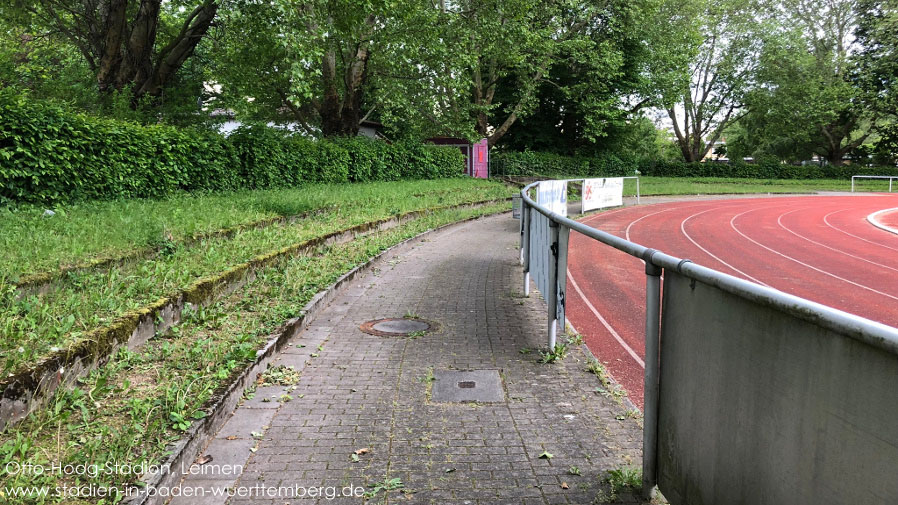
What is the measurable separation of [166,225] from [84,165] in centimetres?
371

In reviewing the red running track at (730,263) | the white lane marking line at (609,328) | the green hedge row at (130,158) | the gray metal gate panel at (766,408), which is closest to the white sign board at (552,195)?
the red running track at (730,263)

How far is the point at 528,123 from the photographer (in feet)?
165

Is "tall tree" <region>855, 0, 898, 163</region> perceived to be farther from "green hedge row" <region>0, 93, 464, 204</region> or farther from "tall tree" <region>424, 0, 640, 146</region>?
"green hedge row" <region>0, 93, 464, 204</region>

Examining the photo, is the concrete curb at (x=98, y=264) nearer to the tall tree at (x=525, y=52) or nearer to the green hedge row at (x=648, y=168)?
the tall tree at (x=525, y=52)

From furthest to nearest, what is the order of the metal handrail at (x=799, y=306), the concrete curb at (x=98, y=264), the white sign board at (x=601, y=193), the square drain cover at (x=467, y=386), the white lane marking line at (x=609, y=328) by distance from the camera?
the white sign board at (x=601, y=193), the white lane marking line at (x=609, y=328), the concrete curb at (x=98, y=264), the square drain cover at (x=467, y=386), the metal handrail at (x=799, y=306)

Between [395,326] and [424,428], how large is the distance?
2.97 metres

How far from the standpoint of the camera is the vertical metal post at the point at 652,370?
3.11m

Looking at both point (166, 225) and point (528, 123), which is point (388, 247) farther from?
point (528, 123)

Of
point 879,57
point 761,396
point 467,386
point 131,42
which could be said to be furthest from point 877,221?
point 879,57

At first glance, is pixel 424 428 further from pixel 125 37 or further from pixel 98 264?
pixel 125 37

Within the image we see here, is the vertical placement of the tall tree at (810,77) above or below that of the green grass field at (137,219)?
above

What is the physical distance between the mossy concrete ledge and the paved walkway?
1.06m

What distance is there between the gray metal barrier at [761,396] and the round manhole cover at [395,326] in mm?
3906

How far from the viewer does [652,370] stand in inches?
124
